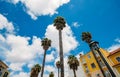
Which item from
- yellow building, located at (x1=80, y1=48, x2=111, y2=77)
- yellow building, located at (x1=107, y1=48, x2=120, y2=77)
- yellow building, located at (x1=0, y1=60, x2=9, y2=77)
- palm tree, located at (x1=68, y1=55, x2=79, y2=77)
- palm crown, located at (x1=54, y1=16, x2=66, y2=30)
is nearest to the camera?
palm crown, located at (x1=54, y1=16, x2=66, y2=30)

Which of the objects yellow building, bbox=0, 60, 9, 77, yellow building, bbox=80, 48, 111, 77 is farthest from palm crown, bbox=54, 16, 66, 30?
yellow building, bbox=0, 60, 9, 77

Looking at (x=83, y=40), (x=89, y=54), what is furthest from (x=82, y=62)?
(x=83, y=40)

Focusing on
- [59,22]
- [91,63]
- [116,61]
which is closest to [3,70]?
[59,22]

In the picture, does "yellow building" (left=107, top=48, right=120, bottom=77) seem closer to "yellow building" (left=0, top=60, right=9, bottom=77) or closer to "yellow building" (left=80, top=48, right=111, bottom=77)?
"yellow building" (left=80, top=48, right=111, bottom=77)

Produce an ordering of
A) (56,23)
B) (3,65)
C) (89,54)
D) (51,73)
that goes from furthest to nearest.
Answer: (51,73), (3,65), (89,54), (56,23)

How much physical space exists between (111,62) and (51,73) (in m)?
34.8

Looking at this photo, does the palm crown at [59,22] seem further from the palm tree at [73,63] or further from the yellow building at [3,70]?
the yellow building at [3,70]

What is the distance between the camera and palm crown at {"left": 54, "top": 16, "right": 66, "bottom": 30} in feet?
110

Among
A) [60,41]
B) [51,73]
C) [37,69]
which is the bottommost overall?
[60,41]

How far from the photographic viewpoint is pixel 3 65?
58000mm

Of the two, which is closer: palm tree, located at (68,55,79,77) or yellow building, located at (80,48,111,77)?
palm tree, located at (68,55,79,77)

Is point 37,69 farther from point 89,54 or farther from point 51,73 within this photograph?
point 89,54

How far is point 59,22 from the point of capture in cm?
3450

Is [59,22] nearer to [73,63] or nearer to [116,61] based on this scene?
[73,63]
